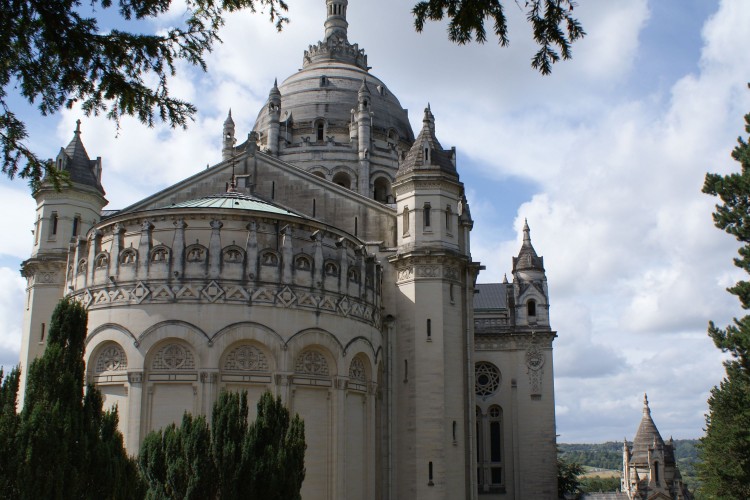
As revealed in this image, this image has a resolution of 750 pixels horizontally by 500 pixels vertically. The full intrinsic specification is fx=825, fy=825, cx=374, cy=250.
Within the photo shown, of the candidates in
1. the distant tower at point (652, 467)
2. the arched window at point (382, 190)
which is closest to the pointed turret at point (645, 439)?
the distant tower at point (652, 467)

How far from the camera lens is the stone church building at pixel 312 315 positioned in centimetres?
3119

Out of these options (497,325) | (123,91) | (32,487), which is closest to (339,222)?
(497,325)

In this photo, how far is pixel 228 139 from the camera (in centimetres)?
6072

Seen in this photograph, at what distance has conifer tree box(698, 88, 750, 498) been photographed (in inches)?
1098

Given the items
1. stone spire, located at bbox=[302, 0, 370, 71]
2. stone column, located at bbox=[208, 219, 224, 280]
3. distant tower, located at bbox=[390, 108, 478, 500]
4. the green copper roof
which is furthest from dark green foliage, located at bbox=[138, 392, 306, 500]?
stone spire, located at bbox=[302, 0, 370, 71]

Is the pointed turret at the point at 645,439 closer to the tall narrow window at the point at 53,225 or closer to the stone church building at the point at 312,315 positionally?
the stone church building at the point at 312,315

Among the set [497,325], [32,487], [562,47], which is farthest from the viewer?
[497,325]

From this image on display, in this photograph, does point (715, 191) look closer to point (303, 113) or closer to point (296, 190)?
point (296, 190)

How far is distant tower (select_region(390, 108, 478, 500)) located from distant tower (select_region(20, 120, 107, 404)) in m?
15.5

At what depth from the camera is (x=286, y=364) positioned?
31.4 meters

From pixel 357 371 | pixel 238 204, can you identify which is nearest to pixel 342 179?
pixel 238 204

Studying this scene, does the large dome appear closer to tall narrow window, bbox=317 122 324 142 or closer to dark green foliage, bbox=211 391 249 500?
tall narrow window, bbox=317 122 324 142

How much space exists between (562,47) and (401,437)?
29228mm

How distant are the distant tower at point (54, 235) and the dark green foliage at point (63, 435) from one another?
779 inches
